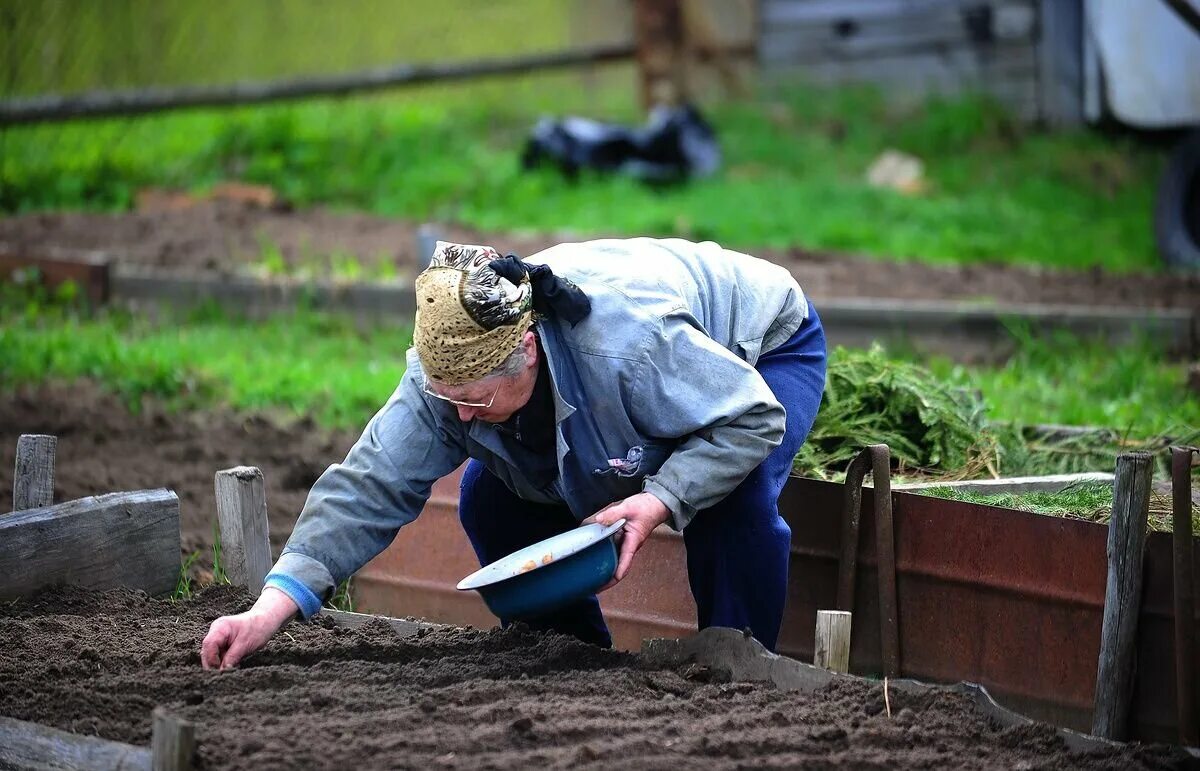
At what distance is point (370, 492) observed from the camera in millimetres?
3119

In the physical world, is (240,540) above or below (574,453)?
below

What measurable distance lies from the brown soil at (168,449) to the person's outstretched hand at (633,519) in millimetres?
1697

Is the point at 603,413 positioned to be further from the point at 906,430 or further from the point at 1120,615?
the point at 906,430

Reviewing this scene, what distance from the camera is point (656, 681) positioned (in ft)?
9.59

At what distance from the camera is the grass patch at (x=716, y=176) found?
29.2ft

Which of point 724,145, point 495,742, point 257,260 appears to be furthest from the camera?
point 724,145

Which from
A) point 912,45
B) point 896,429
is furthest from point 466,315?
point 912,45

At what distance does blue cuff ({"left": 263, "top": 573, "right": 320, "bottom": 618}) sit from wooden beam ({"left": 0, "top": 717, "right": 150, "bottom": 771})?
0.52 m

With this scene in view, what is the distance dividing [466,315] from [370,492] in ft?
1.80

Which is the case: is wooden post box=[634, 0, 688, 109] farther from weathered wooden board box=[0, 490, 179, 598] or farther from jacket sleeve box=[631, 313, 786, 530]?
jacket sleeve box=[631, 313, 786, 530]

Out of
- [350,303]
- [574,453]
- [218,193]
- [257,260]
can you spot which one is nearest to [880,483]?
[574,453]

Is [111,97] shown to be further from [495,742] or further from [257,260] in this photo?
[495,742]

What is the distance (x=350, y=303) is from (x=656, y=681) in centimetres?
449

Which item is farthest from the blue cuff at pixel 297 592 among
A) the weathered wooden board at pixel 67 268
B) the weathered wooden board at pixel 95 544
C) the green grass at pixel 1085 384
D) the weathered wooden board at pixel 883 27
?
the weathered wooden board at pixel 883 27
